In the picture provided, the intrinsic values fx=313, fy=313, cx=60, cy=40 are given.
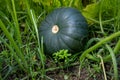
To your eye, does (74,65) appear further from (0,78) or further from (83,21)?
(0,78)

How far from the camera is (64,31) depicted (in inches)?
97.0

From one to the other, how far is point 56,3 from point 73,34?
0.47 m

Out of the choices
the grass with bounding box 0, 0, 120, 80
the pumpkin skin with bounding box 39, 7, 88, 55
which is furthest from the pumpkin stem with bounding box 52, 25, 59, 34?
the grass with bounding box 0, 0, 120, 80

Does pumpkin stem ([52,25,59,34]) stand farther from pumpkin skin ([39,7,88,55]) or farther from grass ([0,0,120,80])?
grass ([0,0,120,80])

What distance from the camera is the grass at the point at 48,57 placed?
216cm

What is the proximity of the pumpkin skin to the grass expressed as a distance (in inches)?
2.5

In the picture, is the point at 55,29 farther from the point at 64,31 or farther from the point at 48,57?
the point at 48,57

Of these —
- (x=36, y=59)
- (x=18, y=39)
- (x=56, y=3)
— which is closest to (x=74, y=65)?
(x=36, y=59)

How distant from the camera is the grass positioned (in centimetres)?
216

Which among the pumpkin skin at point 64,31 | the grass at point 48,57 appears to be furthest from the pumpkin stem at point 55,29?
the grass at point 48,57

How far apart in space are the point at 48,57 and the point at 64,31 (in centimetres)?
25

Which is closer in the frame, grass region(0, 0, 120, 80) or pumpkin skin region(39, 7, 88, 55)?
grass region(0, 0, 120, 80)

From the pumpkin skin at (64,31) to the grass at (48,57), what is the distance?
64mm

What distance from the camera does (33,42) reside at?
8.41 feet
